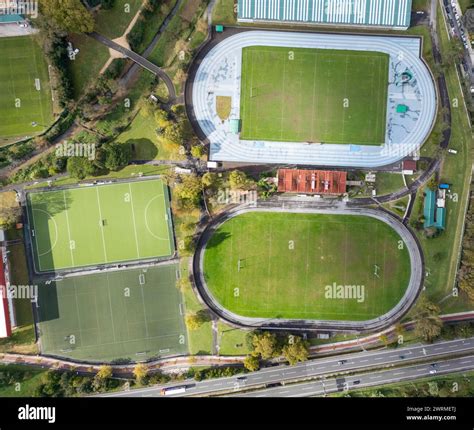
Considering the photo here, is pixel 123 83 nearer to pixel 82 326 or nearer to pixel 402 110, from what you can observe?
pixel 82 326

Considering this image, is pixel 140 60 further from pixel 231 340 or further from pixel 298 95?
pixel 231 340

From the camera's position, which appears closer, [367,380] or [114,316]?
[114,316]

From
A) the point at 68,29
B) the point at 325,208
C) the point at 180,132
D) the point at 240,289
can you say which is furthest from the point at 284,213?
the point at 68,29

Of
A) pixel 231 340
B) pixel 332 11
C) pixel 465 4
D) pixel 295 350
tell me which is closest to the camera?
pixel 295 350

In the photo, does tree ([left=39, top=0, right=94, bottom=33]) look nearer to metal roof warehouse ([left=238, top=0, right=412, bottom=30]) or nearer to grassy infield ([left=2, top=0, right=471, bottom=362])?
metal roof warehouse ([left=238, top=0, right=412, bottom=30])

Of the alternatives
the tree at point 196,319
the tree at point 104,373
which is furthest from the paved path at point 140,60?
the tree at point 104,373

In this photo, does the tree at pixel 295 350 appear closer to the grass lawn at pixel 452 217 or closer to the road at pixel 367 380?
the road at pixel 367 380

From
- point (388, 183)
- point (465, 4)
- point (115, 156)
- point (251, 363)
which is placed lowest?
point (251, 363)

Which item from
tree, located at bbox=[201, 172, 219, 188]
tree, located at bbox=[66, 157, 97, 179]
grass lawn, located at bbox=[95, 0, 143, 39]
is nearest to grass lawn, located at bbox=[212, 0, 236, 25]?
grass lawn, located at bbox=[95, 0, 143, 39]

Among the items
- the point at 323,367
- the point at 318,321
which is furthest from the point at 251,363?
the point at 318,321
